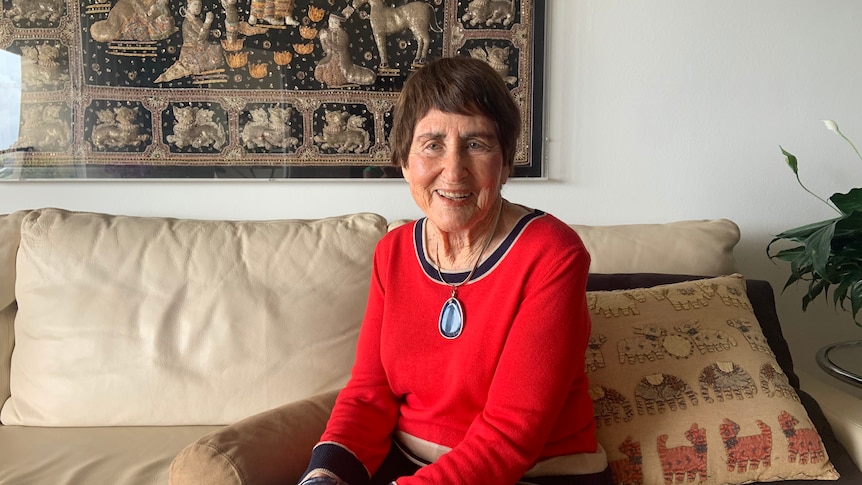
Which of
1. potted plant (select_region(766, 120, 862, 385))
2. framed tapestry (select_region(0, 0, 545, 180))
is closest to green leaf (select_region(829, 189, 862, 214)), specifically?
potted plant (select_region(766, 120, 862, 385))

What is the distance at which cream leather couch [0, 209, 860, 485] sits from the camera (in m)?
1.58

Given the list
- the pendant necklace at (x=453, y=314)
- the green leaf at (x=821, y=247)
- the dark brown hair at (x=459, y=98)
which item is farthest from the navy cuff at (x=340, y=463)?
the green leaf at (x=821, y=247)

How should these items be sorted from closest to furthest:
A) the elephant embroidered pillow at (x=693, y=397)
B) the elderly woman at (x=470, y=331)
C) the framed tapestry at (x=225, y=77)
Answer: the elderly woman at (x=470, y=331), the elephant embroidered pillow at (x=693, y=397), the framed tapestry at (x=225, y=77)

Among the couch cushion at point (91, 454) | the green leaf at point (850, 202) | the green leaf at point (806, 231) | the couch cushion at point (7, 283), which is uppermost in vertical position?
the green leaf at point (850, 202)

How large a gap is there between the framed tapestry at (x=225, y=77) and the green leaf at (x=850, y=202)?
845 millimetres

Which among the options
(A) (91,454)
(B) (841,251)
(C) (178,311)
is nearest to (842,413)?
(B) (841,251)

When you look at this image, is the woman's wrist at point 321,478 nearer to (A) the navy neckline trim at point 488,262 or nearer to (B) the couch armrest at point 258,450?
(B) the couch armrest at point 258,450

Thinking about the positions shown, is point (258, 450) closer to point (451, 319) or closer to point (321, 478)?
point (321, 478)

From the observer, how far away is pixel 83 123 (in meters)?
1.84

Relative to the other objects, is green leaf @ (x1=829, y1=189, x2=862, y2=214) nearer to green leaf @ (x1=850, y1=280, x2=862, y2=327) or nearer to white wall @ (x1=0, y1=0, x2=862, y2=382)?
green leaf @ (x1=850, y1=280, x2=862, y2=327)

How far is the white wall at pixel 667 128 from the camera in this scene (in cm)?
191

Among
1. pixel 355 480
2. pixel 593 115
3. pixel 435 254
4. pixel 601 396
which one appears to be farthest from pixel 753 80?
pixel 355 480

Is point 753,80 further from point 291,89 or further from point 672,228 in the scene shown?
point 291,89

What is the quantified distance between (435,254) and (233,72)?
1.04 meters
